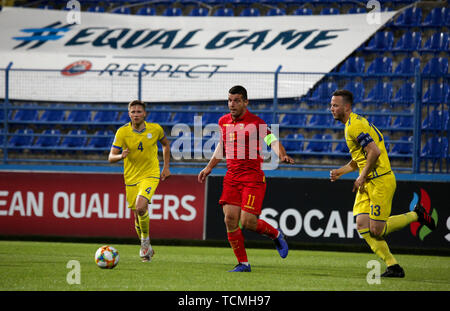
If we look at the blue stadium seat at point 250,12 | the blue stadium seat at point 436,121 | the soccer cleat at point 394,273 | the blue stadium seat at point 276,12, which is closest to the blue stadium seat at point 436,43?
the blue stadium seat at point 436,121

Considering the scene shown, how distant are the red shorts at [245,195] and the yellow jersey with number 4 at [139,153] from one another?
5.49 ft

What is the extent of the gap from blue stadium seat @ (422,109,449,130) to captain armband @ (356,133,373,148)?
527 centimetres

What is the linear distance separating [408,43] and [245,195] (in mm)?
10316

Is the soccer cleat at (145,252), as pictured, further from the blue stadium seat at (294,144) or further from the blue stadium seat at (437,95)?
the blue stadium seat at (437,95)

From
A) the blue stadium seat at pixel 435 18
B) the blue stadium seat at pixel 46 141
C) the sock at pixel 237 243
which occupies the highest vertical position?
the blue stadium seat at pixel 435 18

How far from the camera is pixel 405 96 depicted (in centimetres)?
1303

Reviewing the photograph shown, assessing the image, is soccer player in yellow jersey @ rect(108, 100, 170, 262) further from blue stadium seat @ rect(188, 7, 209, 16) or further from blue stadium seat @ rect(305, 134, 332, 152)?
blue stadium seat @ rect(188, 7, 209, 16)

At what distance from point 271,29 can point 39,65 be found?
6293 millimetres

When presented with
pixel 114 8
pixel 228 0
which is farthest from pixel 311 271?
pixel 114 8

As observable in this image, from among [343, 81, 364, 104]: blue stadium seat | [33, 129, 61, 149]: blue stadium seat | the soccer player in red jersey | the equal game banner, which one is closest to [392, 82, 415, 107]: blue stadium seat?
[343, 81, 364, 104]: blue stadium seat

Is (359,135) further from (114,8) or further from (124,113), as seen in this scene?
(114,8)

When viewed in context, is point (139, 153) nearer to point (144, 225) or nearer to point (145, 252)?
point (144, 225)

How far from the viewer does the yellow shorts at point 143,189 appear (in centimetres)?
907

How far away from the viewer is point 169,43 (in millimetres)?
18172
